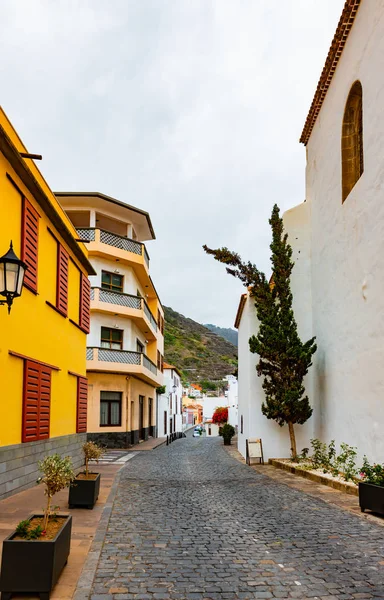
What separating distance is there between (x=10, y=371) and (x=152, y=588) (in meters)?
5.44

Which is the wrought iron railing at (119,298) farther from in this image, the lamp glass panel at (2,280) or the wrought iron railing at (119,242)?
the lamp glass panel at (2,280)

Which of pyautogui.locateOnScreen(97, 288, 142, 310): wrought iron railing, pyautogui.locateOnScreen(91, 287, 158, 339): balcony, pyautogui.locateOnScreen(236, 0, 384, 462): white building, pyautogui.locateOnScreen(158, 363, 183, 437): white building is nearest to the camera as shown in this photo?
pyautogui.locateOnScreen(236, 0, 384, 462): white building

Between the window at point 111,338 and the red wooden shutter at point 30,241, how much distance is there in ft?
47.4

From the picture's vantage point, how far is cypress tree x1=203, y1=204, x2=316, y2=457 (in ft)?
49.3

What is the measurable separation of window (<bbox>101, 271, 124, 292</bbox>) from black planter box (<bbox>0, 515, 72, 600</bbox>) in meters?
20.8

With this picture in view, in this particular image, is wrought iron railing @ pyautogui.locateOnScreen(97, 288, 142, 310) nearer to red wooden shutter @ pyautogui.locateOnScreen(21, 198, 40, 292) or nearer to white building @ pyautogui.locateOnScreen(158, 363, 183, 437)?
red wooden shutter @ pyautogui.locateOnScreen(21, 198, 40, 292)

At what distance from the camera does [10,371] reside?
912 cm

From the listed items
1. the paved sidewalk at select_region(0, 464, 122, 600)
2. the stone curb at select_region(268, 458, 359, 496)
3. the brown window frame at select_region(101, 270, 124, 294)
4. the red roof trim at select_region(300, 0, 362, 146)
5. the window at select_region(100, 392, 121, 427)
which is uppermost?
the red roof trim at select_region(300, 0, 362, 146)

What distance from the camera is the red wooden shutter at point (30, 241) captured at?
32.3 ft

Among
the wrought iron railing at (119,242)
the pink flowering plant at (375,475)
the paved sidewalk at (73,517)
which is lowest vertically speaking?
the paved sidewalk at (73,517)

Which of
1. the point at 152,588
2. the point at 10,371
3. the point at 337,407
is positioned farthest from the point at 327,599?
the point at 337,407

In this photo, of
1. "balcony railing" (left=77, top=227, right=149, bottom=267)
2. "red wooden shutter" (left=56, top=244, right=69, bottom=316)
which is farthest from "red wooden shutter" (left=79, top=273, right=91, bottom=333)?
"balcony railing" (left=77, top=227, right=149, bottom=267)

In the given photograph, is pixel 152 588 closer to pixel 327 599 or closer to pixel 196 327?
pixel 327 599

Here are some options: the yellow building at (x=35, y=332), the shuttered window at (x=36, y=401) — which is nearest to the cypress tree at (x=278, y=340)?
the yellow building at (x=35, y=332)
